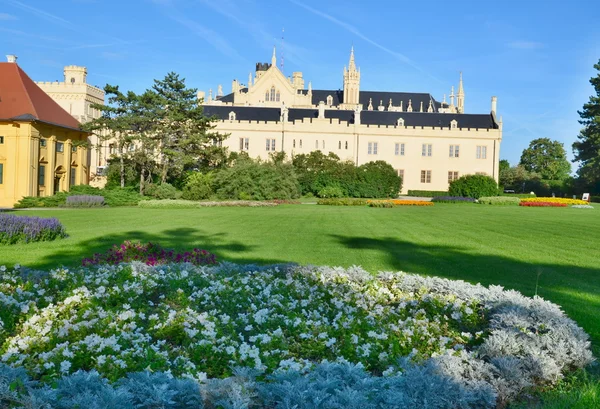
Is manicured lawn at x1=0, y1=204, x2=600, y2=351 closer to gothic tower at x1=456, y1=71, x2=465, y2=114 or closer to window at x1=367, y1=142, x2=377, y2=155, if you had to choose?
window at x1=367, y1=142, x2=377, y2=155

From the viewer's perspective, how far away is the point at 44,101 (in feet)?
121

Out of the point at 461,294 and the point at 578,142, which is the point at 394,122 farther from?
the point at 461,294

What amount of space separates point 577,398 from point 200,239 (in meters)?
11.6

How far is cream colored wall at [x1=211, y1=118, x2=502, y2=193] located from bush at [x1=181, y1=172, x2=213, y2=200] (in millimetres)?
24150

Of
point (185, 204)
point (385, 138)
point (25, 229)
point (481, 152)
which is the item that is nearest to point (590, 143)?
point (481, 152)

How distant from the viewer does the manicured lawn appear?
926 cm

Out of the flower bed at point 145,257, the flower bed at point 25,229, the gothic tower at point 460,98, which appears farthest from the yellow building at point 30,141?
the gothic tower at point 460,98

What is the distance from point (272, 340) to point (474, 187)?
161 ft

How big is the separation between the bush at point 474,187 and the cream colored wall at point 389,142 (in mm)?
11860

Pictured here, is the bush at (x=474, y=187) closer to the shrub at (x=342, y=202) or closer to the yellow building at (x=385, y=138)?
the yellow building at (x=385, y=138)

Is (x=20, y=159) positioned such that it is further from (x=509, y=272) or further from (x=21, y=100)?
(x=509, y=272)

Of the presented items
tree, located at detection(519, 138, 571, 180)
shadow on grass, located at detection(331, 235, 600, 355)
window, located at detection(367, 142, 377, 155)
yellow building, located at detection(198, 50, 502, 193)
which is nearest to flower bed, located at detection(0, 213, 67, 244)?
shadow on grass, located at detection(331, 235, 600, 355)

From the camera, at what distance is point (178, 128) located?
1608 inches

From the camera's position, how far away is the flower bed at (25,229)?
13023 mm
